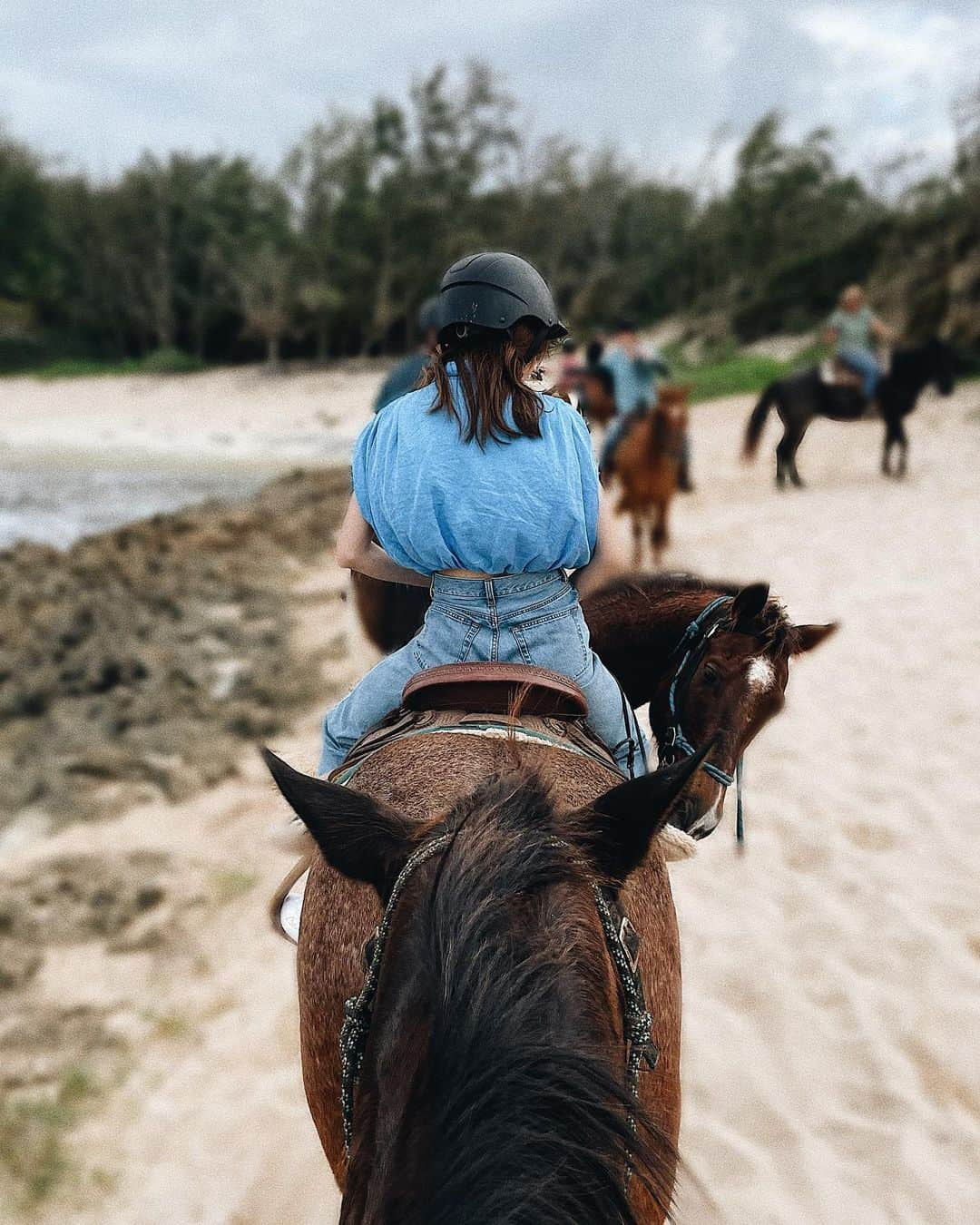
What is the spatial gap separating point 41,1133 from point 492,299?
333 centimetres

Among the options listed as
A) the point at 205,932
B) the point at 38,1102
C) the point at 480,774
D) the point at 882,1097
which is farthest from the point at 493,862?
the point at 205,932

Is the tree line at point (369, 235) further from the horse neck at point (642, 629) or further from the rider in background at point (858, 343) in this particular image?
the horse neck at point (642, 629)

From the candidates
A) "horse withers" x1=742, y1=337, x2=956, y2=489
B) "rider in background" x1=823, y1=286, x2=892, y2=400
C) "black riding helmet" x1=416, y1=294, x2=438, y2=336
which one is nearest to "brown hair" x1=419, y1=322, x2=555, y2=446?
"black riding helmet" x1=416, y1=294, x2=438, y2=336

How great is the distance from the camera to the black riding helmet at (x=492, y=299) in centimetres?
182

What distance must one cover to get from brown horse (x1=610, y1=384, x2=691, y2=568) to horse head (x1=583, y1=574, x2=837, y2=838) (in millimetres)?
6930

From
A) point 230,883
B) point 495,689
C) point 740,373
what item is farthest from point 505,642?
point 740,373

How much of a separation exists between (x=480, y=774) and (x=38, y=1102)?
9.40ft

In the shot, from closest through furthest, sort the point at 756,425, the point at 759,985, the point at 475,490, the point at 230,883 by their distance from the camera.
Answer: the point at 475,490, the point at 759,985, the point at 230,883, the point at 756,425

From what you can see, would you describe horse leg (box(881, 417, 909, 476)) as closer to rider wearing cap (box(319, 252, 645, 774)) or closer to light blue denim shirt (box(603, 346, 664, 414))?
light blue denim shirt (box(603, 346, 664, 414))

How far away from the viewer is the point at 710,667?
7.65ft

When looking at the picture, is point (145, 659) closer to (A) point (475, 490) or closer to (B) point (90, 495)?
(A) point (475, 490)

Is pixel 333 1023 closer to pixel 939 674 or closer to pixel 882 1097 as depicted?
pixel 882 1097

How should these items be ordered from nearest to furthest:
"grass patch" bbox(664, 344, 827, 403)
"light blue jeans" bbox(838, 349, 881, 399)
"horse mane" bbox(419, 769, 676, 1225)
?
"horse mane" bbox(419, 769, 676, 1225)
"light blue jeans" bbox(838, 349, 881, 399)
"grass patch" bbox(664, 344, 827, 403)

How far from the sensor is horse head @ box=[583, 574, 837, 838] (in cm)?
229
